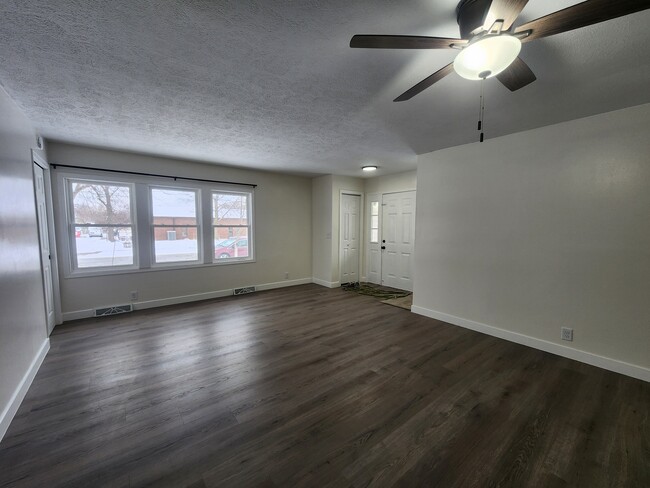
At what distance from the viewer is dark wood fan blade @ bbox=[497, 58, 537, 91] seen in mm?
1442

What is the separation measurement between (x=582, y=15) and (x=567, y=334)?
9.65 ft

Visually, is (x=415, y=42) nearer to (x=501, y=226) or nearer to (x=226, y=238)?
(x=501, y=226)

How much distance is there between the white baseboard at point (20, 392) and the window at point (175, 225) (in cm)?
195

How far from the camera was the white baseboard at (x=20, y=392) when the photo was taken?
68.9 inches

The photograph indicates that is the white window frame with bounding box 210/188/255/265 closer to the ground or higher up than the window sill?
higher up

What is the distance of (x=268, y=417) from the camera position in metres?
1.89

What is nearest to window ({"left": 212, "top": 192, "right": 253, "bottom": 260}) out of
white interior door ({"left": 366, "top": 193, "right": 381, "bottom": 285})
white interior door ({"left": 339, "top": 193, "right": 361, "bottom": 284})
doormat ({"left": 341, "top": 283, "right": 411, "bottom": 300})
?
white interior door ({"left": 339, "top": 193, "right": 361, "bottom": 284})

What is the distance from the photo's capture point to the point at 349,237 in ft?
19.9

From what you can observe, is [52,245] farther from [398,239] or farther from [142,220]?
[398,239]

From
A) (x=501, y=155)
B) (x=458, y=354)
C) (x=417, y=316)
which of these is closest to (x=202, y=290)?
(x=417, y=316)

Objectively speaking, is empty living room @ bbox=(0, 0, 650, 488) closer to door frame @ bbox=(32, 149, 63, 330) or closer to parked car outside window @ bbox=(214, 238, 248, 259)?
door frame @ bbox=(32, 149, 63, 330)

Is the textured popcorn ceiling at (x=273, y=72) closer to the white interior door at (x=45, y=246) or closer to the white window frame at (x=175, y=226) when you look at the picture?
the white interior door at (x=45, y=246)

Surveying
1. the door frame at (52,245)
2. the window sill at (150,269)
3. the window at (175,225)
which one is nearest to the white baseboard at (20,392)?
the door frame at (52,245)

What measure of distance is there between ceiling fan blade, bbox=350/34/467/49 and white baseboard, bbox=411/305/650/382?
3.17 meters
